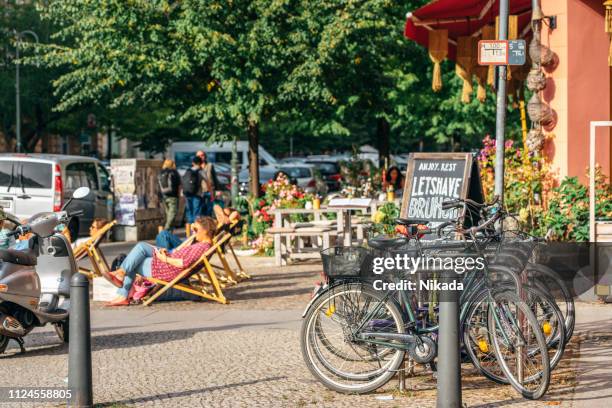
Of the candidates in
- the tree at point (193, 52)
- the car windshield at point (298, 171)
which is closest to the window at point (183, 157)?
the car windshield at point (298, 171)

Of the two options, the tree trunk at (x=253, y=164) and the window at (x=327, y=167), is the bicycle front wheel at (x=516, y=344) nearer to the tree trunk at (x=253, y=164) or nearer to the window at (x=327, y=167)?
the tree trunk at (x=253, y=164)

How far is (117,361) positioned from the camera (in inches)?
348

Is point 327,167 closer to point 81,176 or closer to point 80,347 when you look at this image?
point 81,176

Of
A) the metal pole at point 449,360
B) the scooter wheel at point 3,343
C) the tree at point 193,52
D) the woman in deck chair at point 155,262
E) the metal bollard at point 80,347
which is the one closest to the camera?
the metal pole at point 449,360

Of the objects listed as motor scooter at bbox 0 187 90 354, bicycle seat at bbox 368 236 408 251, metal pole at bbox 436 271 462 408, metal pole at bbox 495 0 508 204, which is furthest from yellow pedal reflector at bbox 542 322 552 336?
motor scooter at bbox 0 187 90 354

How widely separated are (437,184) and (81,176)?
1116 cm

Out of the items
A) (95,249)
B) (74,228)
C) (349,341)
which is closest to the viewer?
(349,341)

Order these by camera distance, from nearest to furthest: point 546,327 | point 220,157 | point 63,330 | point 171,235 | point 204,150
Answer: point 546,327 < point 63,330 < point 171,235 < point 204,150 < point 220,157

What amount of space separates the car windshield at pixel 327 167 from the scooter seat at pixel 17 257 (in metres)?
34.7

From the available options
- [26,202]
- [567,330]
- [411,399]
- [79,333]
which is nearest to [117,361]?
[79,333]

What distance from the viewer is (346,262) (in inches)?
287

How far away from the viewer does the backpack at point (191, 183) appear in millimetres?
19969

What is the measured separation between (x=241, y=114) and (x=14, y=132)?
3288cm

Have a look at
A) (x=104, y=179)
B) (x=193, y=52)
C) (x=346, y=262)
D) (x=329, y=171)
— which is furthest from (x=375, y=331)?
(x=329, y=171)
